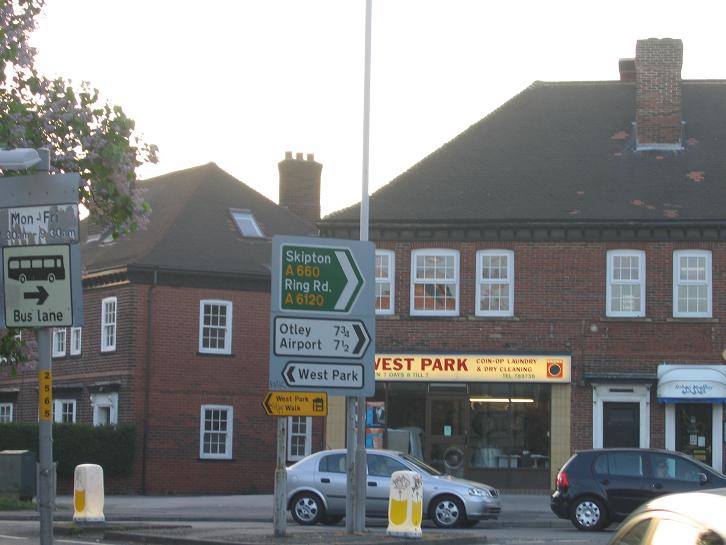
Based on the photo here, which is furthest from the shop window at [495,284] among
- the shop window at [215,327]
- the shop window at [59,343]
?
the shop window at [59,343]

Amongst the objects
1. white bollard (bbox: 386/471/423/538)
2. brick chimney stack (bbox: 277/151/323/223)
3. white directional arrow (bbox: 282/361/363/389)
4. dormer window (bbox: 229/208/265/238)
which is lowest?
white bollard (bbox: 386/471/423/538)

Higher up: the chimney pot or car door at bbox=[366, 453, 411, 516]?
the chimney pot

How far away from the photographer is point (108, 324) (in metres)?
41.6

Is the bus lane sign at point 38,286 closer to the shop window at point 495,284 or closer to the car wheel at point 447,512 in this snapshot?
the car wheel at point 447,512

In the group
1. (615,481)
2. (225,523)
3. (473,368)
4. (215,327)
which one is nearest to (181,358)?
(215,327)

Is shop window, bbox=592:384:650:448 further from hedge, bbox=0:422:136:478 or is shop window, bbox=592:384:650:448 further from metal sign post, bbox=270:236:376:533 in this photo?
metal sign post, bbox=270:236:376:533

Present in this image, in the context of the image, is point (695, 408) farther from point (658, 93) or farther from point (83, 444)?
point (83, 444)

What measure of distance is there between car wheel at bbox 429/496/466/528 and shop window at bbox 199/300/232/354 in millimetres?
18243

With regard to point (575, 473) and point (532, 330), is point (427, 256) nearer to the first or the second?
point (532, 330)

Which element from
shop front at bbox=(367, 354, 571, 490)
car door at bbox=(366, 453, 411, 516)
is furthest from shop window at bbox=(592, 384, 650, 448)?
car door at bbox=(366, 453, 411, 516)

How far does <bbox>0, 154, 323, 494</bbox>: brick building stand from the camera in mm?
40281

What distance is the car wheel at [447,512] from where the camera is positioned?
24.1 m

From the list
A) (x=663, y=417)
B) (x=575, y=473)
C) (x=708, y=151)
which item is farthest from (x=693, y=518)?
(x=708, y=151)

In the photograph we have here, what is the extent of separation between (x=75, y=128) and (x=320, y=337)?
4.25 metres
